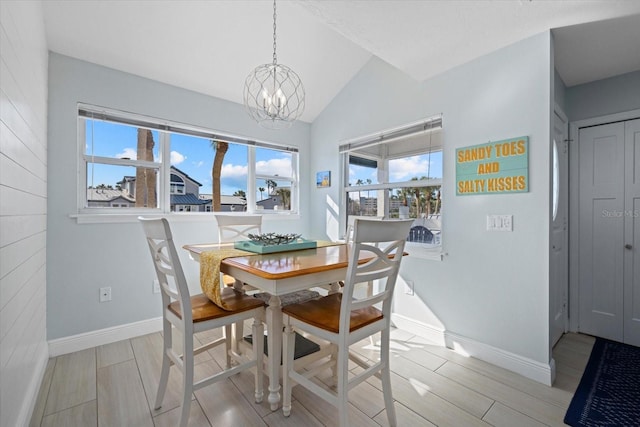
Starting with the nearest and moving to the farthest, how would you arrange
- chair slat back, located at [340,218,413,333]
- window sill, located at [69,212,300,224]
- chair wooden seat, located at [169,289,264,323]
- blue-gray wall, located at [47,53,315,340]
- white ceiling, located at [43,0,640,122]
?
chair slat back, located at [340,218,413,333]
chair wooden seat, located at [169,289,264,323]
white ceiling, located at [43,0,640,122]
blue-gray wall, located at [47,53,315,340]
window sill, located at [69,212,300,224]

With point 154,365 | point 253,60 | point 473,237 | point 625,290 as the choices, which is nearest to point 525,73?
point 473,237

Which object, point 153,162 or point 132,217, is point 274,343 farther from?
point 153,162

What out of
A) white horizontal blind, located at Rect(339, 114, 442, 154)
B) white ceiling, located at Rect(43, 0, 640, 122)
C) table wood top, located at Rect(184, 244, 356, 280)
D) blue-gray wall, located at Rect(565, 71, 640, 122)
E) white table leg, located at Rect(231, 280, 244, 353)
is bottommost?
white table leg, located at Rect(231, 280, 244, 353)

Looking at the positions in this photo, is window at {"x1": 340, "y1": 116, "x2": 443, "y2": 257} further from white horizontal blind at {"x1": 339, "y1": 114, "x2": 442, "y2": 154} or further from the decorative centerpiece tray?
the decorative centerpiece tray

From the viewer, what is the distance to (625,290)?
8.07 feet

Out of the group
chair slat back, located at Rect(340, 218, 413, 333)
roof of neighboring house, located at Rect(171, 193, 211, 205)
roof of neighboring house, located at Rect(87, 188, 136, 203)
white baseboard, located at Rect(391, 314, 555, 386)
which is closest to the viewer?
chair slat back, located at Rect(340, 218, 413, 333)

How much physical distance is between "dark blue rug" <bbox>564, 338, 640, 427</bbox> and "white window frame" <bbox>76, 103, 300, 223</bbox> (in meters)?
3.05

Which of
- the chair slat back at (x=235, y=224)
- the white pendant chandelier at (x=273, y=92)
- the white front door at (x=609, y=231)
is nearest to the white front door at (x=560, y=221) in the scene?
the white front door at (x=609, y=231)

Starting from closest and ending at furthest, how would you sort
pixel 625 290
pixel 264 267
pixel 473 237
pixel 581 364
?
pixel 264 267 < pixel 581 364 < pixel 473 237 < pixel 625 290

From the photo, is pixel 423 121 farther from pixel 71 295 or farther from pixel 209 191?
pixel 71 295

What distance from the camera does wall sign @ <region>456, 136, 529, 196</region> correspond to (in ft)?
6.63

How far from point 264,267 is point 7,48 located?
4.58ft

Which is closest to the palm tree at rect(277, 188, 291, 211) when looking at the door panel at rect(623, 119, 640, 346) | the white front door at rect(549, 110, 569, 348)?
the white front door at rect(549, 110, 569, 348)

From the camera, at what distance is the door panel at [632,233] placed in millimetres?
2369
